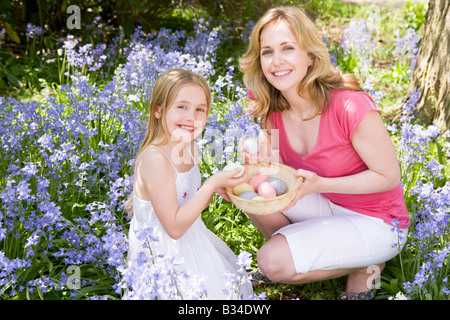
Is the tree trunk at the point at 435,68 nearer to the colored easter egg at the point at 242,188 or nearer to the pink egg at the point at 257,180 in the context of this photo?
the pink egg at the point at 257,180

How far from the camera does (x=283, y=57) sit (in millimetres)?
2695

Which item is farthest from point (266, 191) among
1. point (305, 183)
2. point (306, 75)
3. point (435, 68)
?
point (435, 68)

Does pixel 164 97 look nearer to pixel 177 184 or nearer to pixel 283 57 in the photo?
pixel 177 184

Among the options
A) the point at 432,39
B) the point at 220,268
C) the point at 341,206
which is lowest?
the point at 220,268

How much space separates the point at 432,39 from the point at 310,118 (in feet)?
6.50

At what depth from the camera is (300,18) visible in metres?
2.70

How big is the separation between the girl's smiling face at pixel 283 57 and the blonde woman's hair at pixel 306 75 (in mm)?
30

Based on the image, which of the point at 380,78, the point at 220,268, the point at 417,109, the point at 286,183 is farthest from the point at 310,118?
the point at 380,78

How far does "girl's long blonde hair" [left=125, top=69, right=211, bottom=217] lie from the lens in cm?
261

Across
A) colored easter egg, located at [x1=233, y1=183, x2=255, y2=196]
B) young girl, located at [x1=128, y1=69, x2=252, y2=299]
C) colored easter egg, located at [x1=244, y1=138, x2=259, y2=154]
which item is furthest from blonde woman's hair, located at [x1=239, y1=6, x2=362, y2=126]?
colored easter egg, located at [x1=233, y1=183, x2=255, y2=196]

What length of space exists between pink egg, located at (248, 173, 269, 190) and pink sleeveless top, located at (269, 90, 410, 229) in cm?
25

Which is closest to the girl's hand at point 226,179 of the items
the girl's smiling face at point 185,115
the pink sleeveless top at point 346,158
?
the girl's smiling face at point 185,115

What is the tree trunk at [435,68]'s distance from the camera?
4133 millimetres

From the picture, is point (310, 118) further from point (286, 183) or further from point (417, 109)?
point (417, 109)
